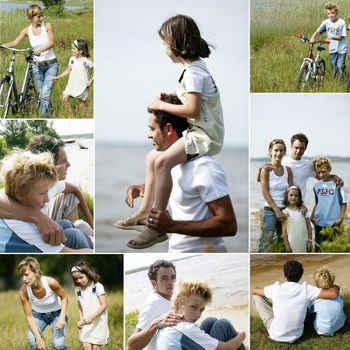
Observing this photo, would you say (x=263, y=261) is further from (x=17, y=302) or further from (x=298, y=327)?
(x=17, y=302)

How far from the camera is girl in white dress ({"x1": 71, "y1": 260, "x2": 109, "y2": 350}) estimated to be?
7562 millimetres

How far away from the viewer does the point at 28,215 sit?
739 centimetres

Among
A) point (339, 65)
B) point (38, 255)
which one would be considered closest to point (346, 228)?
point (339, 65)

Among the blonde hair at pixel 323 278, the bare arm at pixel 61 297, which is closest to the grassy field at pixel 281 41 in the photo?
the blonde hair at pixel 323 278

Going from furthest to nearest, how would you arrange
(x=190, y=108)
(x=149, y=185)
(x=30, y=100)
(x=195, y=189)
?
(x=30, y=100) → (x=149, y=185) → (x=195, y=189) → (x=190, y=108)

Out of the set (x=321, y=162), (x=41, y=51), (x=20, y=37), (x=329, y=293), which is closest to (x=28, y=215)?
(x=41, y=51)

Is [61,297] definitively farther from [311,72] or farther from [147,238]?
[311,72]

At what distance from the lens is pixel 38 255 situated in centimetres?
752

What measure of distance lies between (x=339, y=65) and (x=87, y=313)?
8.81ft

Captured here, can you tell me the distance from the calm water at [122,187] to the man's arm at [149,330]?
1.65ft

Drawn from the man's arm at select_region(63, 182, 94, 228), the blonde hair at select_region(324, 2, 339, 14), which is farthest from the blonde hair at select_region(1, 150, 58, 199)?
the blonde hair at select_region(324, 2, 339, 14)

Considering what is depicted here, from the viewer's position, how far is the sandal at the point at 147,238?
7.41 meters

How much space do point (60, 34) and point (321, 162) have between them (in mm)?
2185

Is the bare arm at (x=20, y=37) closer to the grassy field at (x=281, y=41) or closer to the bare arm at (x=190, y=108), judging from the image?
the bare arm at (x=190, y=108)
